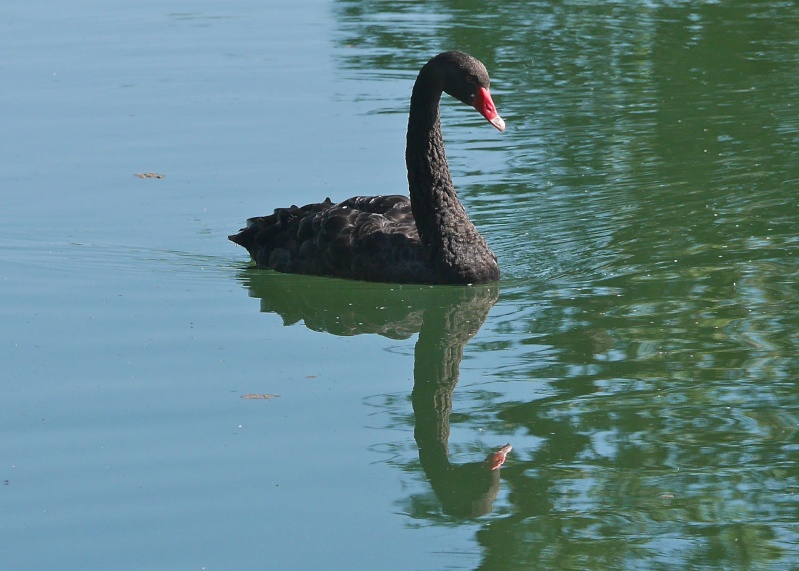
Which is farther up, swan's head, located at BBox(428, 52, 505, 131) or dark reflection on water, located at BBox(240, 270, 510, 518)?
swan's head, located at BBox(428, 52, 505, 131)

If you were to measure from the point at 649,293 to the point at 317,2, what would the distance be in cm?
1183

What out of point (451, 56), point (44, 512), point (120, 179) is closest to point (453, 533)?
point (44, 512)

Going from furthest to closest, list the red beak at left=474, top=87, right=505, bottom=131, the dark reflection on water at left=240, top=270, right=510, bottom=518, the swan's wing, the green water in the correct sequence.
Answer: the swan's wing, the red beak at left=474, top=87, right=505, bottom=131, the dark reflection on water at left=240, top=270, right=510, bottom=518, the green water

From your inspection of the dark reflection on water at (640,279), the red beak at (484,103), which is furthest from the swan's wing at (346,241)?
the red beak at (484,103)

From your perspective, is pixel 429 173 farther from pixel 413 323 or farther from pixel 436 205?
pixel 413 323

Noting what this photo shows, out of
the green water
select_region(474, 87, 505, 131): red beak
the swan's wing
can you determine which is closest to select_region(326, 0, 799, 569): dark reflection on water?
the green water

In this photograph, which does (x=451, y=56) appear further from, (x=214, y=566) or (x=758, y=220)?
(x=214, y=566)

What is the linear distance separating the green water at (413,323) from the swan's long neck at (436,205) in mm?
160

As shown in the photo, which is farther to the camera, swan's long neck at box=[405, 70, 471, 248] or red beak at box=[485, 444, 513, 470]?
swan's long neck at box=[405, 70, 471, 248]

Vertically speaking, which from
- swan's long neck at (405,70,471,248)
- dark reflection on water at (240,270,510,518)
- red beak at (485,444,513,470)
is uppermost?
swan's long neck at (405,70,471,248)

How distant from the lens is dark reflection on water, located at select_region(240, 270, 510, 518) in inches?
226

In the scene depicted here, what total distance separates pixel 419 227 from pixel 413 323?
718 millimetres

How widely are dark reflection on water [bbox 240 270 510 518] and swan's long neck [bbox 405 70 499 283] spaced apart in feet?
0.40

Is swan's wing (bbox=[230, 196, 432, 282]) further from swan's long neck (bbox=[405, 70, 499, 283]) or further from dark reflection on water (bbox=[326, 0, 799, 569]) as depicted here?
dark reflection on water (bbox=[326, 0, 799, 569])
